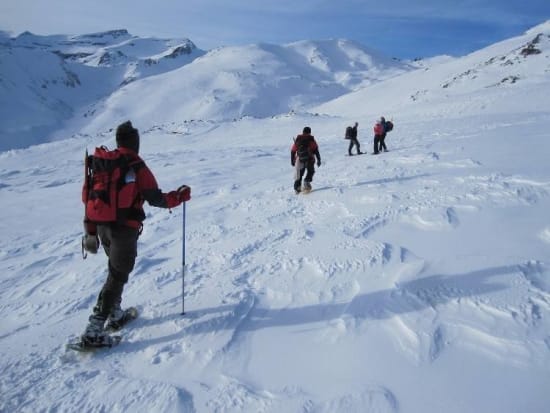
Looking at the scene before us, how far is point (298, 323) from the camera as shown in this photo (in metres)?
3.58

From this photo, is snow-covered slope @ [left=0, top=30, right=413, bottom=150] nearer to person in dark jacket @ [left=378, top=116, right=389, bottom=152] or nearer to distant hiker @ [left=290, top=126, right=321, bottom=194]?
person in dark jacket @ [left=378, top=116, right=389, bottom=152]

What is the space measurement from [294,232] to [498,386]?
138 inches

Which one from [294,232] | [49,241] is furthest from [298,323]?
[49,241]

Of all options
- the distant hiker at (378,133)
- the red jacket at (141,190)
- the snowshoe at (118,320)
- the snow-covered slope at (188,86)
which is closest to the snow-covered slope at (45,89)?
the snow-covered slope at (188,86)

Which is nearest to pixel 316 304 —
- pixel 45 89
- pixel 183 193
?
pixel 183 193

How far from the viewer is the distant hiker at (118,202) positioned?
327 cm

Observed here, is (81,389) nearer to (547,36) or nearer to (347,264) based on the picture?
(347,264)

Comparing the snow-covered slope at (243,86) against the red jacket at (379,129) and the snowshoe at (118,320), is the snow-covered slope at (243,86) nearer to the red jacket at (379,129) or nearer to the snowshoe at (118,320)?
the red jacket at (379,129)

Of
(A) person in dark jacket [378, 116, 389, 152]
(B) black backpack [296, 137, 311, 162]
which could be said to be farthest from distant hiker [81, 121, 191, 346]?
(A) person in dark jacket [378, 116, 389, 152]

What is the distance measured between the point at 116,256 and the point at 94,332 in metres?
0.68

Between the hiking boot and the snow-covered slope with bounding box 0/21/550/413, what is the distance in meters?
0.20

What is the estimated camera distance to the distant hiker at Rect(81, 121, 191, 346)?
10.7 feet

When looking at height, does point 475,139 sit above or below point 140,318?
above

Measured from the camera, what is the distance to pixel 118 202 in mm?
3291
